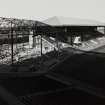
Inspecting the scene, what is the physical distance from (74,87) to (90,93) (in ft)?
2.11

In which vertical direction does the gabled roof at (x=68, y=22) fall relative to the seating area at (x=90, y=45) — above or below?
above

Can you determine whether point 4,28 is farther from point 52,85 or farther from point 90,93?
point 90,93

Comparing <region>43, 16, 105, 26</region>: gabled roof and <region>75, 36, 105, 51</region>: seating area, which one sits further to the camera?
<region>43, 16, 105, 26</region>: gabled roof

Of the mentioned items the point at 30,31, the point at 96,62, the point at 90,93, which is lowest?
the point at 90,93

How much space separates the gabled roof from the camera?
13457 mm

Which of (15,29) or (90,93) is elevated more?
(15,29)

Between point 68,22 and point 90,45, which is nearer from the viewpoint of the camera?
point 90,45

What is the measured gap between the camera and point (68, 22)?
13727 millimetres

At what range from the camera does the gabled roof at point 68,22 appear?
44.2 ft

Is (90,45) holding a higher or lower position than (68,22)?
lower

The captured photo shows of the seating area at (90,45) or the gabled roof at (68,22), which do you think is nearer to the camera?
the seating area at (90,45)

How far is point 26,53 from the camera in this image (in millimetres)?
10336

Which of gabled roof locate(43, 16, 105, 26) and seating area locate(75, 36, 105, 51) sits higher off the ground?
gabled roof locate(43, 16, 105, 26)

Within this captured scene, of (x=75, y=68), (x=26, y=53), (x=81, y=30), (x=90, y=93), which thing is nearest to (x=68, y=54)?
(x=75, y=68)
